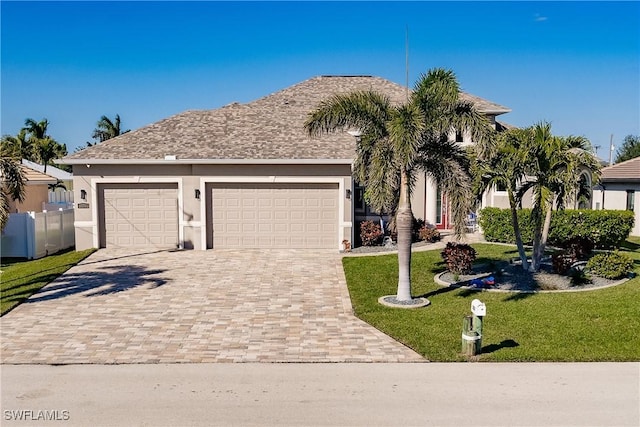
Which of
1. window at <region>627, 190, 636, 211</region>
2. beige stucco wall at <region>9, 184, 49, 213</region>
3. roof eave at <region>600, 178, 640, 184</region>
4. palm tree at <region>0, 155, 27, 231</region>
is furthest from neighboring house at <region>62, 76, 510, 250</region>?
window at <region>627, 190, 636, 211</region>

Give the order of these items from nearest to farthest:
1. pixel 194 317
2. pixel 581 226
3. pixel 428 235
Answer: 1. pixel 194 317
2. pixel 581 226
3. pixel 428 235

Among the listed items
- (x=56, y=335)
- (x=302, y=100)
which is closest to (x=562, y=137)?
(x=56, y=335)

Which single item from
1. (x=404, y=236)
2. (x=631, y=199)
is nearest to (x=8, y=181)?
(x=404, y=236)

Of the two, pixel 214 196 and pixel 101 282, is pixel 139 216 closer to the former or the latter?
pixel 214 196

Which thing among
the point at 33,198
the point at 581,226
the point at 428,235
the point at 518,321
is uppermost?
the point at 33,198

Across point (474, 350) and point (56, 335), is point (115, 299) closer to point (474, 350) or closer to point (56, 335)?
point (56, 335)

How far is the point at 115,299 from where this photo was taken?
1162cm

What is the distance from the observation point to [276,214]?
712 inches

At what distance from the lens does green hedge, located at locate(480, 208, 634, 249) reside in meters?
17.1

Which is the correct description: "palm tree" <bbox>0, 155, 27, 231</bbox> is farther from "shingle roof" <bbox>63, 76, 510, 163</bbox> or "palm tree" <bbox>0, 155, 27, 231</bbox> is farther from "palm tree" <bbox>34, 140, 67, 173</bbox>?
"palm tree" <bbox>34, 140, 67, 173</bbox>

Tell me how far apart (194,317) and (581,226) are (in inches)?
541

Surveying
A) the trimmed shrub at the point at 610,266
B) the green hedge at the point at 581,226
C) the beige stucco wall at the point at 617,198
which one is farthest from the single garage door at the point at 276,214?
the beige stucco wall at the point at 617,198

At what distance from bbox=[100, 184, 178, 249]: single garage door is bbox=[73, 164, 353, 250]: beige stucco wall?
12.3 inches

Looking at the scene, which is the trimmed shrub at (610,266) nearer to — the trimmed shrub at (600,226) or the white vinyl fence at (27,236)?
the trimmed shrub at (600,226)
